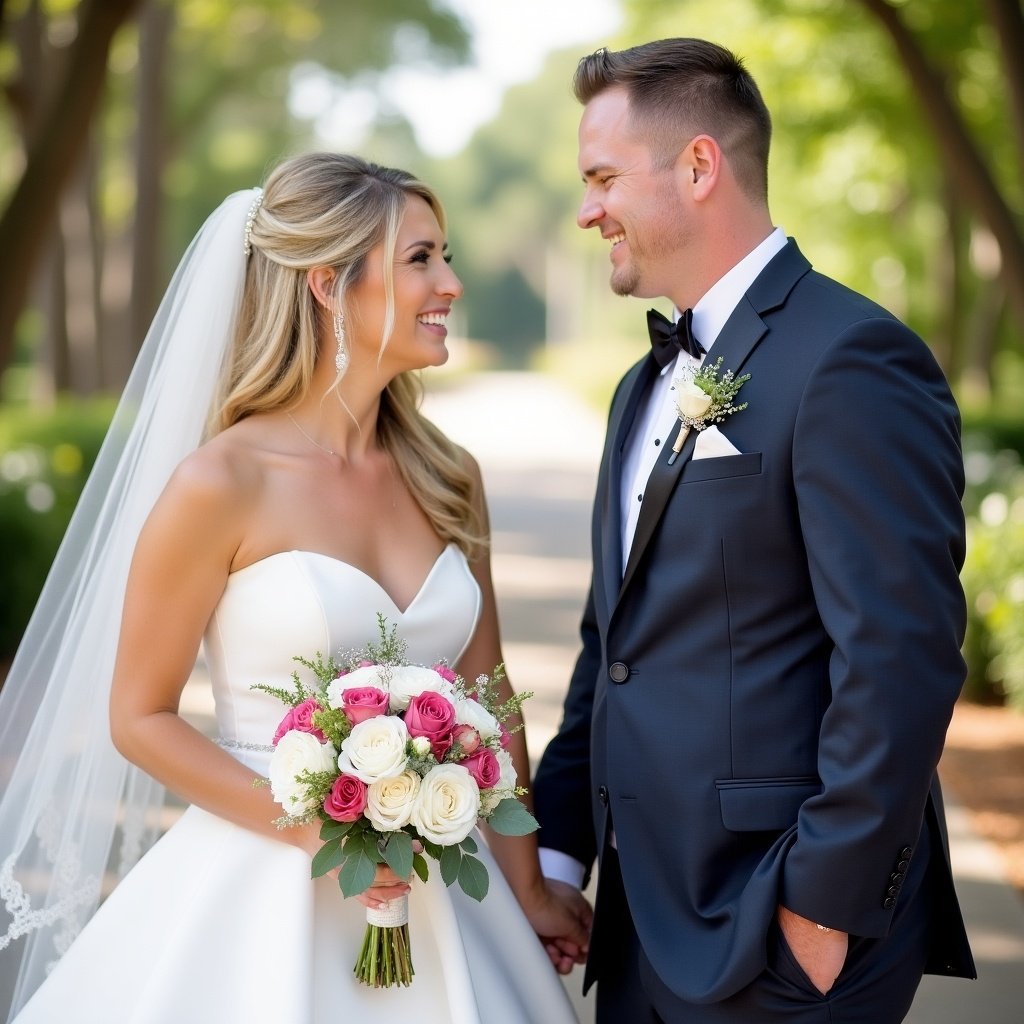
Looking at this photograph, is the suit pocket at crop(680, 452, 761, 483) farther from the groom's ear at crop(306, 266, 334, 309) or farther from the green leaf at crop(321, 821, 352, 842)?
the groom's ear at crop(306, 266, 334, 309)

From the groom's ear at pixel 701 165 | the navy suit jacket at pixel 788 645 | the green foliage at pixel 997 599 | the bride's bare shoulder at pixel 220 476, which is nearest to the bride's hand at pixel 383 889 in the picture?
the navy suit jacket at pixel 788 645

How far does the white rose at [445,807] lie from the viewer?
8.23ft

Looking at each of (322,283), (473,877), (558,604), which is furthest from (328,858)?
(558,604)

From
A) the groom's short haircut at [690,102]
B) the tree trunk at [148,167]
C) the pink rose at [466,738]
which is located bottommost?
the pink rose at [466,738]

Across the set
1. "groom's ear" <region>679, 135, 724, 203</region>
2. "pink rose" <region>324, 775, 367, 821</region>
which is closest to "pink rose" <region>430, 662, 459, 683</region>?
"pink rose" <region>324, 775, 367, 821</region>

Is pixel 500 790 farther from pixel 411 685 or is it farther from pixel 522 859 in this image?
pixel 522 859

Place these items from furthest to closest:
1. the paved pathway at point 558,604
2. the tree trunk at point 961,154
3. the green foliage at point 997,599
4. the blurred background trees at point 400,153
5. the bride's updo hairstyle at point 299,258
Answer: the tree trunk at point 961,154 → the blurred background trees at point 400,153 → the green foliage at point 997,599 → the paved pathway at point 558,604 → the bride's updo hairstyle at point 299,258

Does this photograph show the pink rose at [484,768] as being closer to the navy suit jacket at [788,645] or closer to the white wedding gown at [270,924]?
the navy suit jacket at [788,645]

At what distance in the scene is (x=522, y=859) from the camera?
3252mm

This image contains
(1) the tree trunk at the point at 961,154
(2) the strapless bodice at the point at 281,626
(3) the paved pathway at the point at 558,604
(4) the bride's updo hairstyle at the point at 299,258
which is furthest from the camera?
(1) the tree trunk at the point at 961,154

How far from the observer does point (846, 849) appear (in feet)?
7.79

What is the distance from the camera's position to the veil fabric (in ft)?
11.0

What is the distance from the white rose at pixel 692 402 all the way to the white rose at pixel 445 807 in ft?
2.75

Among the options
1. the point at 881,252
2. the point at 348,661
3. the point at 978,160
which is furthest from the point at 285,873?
the point at 881,252
